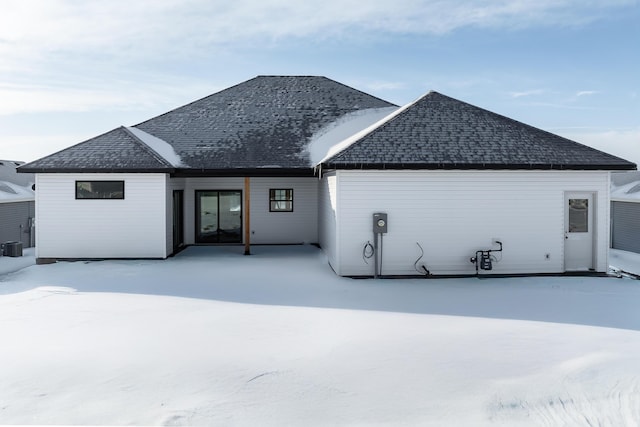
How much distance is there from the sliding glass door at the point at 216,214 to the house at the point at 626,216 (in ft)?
50.1

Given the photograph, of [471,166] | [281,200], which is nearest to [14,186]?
[281,200]

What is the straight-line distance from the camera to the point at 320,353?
6.12 m

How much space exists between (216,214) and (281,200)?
246 cm

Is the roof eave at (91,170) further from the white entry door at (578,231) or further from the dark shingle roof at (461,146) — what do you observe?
the white entry door at (578,231)

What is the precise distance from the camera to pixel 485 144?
1209 cm

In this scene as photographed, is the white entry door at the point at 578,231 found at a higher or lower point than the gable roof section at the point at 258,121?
lower

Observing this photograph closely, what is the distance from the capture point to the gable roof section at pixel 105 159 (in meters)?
13.4

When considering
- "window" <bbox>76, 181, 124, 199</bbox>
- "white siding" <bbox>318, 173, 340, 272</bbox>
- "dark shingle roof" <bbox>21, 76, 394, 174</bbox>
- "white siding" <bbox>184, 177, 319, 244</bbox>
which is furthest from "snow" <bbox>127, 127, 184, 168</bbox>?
"white siding" <bbox>318, 173, 340, 272</bbox>

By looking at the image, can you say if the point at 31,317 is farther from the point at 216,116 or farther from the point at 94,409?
the point at 216,116

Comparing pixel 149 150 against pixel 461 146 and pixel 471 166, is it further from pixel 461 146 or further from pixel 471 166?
pixel 471 166

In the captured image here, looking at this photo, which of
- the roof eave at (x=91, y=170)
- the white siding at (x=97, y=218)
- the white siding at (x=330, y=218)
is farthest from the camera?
the white siding at (x=97, y=218)

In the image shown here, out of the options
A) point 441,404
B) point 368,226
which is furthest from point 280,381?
point 368,226

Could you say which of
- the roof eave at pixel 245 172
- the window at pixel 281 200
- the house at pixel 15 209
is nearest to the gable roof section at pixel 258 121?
the roof eave at pixel 245 172

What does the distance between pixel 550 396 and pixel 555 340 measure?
1.99 m
